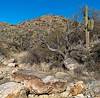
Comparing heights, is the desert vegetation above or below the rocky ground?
above

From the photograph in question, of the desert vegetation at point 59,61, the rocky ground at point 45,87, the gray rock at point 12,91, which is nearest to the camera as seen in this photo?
the gray rock at point 12,91

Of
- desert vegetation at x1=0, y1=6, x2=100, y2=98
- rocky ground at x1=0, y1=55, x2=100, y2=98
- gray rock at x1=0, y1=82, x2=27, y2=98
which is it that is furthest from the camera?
desert vegetation at x1=0, y1=6, x2=100, y2=98

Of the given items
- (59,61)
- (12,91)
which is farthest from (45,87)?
(59,61)

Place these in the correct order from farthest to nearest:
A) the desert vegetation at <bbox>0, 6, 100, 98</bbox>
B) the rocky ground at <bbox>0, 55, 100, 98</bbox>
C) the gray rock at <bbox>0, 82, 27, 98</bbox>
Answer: the desert vegetation at <bbox>0, 6, 100, 98</bbox>, the rocky ground at <bbox>0, 55, 100, 98</bbox>, the gray rock at <bbox>0, 82, 27, 98</bbox>

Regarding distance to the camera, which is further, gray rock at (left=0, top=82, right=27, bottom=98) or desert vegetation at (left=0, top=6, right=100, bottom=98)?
desert vegetation at (left=0, top=6, right=100, bottom=98)

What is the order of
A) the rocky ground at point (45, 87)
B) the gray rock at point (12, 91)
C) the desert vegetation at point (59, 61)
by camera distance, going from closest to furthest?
1. the gray rock at point (12, 91)
2. the rocky ground at point (45, 87)
3. the desert vegetation at point (59, 61)

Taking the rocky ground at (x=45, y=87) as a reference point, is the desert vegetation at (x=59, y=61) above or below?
above

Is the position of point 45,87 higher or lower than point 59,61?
lower

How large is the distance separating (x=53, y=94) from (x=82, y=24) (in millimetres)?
6927

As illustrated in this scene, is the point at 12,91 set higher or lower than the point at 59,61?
lower

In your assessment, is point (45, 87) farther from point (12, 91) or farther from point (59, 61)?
point (59, 61)

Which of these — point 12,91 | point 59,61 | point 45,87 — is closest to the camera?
point 12,91

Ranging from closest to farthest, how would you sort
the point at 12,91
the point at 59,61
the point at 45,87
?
the point at 12,91 → the point at 45,87 → the point at 59,61

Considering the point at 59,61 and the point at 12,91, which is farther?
the point at 59,61
